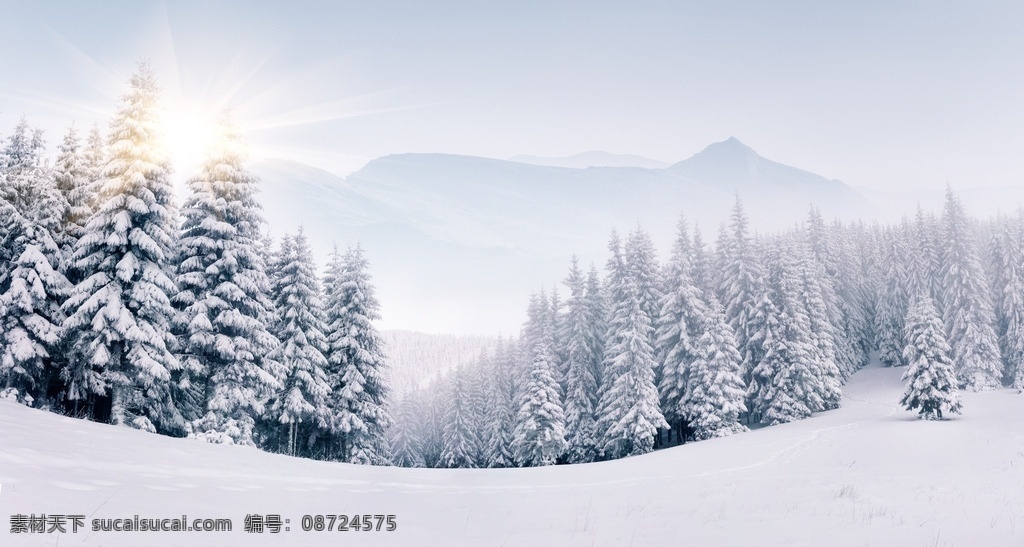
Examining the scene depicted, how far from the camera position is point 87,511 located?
6.38 meters

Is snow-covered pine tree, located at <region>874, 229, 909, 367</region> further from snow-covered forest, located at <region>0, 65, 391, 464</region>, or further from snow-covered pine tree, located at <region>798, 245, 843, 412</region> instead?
snow-covered forest, located at <region>0, 65, 391, 464</region>

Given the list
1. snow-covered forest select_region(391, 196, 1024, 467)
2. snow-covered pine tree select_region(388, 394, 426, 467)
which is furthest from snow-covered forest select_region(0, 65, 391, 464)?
snow-covered pine tree select_region(388, 394, 426, 467)

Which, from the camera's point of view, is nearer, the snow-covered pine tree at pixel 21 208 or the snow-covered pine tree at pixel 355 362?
the snow-covered pine tree at pixel 21 208

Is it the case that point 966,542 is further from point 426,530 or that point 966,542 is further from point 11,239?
point 11,239

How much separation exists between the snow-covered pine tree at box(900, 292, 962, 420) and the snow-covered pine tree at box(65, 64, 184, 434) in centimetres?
3860

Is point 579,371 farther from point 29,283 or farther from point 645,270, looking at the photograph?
point 29,283

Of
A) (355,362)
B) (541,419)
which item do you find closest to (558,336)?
(541,419)

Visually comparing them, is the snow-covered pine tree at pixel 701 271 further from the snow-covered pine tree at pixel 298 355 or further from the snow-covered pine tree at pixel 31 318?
the snow-covered pine tree at pixel 31 318

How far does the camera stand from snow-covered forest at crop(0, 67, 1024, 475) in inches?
886

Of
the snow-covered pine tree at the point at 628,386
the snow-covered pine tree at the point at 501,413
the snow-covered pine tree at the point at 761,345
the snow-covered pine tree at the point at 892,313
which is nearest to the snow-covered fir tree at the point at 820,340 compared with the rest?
the snow-covered pine tree at the point at 761,345

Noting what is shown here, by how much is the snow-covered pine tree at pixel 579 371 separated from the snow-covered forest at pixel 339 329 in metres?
0.17

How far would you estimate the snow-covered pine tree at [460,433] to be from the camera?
5883cm

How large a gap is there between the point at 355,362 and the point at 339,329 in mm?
2265

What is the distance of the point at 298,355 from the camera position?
99.2ft
